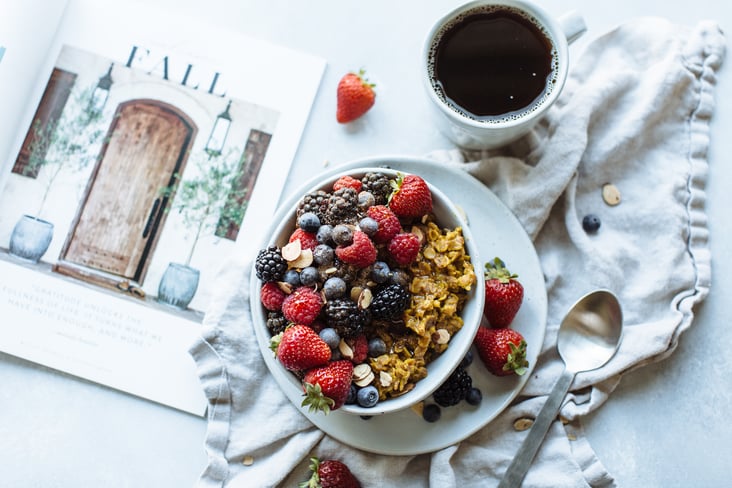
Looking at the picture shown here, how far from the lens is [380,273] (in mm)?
1255

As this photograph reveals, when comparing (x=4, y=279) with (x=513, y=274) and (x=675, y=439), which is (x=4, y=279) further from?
(x=675, y=439)

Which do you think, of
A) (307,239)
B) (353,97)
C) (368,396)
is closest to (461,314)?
(368,396)

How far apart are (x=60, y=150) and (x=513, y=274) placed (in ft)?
4.04

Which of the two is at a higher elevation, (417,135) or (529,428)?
(417,135)

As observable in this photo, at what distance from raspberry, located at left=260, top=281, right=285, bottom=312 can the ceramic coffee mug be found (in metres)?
0.54

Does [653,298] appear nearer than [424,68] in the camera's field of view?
No

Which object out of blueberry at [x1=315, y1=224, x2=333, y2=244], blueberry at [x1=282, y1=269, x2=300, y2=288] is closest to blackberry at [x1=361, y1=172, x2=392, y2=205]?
blueberry at [x1=315, y1=224, x2=333, y2=244]

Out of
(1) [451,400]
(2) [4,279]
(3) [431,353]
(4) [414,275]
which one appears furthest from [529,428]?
(2) [4,279]

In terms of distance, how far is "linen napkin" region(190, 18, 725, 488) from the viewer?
4.88 ft

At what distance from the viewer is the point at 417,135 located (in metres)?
1.65

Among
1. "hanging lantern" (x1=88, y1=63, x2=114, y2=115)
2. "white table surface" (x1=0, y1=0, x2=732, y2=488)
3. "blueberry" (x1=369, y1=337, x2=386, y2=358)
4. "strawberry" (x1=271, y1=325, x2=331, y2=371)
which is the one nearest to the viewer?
"strawberry" (x1=271, y1=325, x2=331, y2=371)

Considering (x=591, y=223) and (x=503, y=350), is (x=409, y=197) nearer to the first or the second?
(x=503, y=350)

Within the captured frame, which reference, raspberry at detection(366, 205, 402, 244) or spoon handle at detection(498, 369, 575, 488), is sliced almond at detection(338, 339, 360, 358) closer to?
raspberry at detection(366, 205, 402, 244)

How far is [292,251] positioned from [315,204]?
11 centimetres
